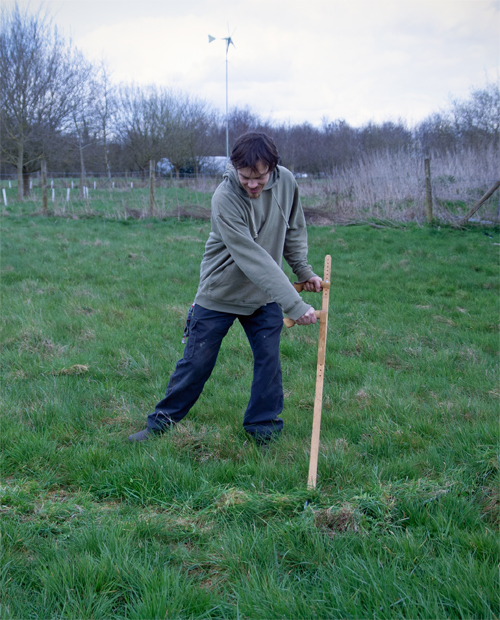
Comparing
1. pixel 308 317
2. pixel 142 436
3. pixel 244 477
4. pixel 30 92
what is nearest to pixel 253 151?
pixel 308 317

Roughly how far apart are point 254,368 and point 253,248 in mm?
932

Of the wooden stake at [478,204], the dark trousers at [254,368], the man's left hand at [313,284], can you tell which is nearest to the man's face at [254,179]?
the man's left hand at [313,284]

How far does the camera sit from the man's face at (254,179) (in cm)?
308

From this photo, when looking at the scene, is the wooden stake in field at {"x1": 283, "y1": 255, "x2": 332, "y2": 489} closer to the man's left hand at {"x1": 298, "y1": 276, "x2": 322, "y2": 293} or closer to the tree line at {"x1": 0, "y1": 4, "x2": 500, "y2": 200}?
the man's left hand at {"x1": 298, "y1": 276, "x2": 322, "y2": 293}

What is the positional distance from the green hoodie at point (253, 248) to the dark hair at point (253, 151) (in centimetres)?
24

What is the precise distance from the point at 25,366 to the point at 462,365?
459cm

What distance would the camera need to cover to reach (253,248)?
3168 mm

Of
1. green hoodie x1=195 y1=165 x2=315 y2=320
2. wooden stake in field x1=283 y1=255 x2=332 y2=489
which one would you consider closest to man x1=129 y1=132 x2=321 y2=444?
green hoodie x1=195 y1=165 x2=315 y2=320

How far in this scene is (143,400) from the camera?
4.36 meters

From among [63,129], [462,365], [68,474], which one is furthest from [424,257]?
[63,129]

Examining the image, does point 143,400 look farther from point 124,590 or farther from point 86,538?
point 124,590

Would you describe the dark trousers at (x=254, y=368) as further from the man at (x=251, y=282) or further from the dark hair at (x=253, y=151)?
the dark hair at (x=253, y=151)

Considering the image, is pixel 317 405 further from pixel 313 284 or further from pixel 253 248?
pixel 253 248

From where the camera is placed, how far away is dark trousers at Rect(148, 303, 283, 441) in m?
3.56
